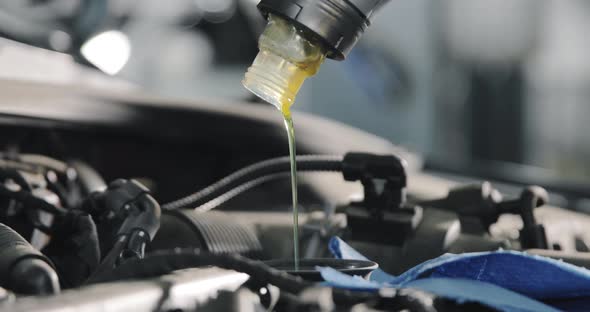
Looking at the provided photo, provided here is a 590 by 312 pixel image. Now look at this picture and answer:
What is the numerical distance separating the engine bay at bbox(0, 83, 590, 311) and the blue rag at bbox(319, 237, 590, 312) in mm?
19

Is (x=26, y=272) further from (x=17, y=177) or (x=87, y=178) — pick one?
(x=87, y=178)

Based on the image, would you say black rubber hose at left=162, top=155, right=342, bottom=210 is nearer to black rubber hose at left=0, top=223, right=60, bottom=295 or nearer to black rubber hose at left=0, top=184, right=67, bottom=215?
black rubber hose at left=0, top=184, right=67, bottom=215

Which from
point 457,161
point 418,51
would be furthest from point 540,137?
point 457,161

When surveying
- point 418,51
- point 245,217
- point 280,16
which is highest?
point 418,51

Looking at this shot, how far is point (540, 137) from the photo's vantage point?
450 cm

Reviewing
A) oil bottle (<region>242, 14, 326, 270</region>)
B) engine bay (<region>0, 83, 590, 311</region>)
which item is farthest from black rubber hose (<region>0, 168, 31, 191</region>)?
oil bottle (<region>242, 14, 326, 270</region>)

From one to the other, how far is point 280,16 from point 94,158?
41 centimetres

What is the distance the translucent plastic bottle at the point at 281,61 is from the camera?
1.38 feet

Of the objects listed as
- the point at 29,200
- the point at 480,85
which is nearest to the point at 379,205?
the point at 29,200

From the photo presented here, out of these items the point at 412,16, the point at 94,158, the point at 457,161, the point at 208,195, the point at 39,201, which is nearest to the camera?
the point at 39,201

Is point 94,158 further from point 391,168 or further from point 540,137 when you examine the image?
point 540,137

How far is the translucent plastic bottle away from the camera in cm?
42

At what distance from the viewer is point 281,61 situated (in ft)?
1.41

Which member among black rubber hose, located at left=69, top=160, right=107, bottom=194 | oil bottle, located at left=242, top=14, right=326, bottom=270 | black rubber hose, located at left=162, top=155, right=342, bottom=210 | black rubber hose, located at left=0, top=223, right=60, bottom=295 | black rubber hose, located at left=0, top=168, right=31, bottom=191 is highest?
oil bottle, located at left=242, top=14, right=326, bottom=270
